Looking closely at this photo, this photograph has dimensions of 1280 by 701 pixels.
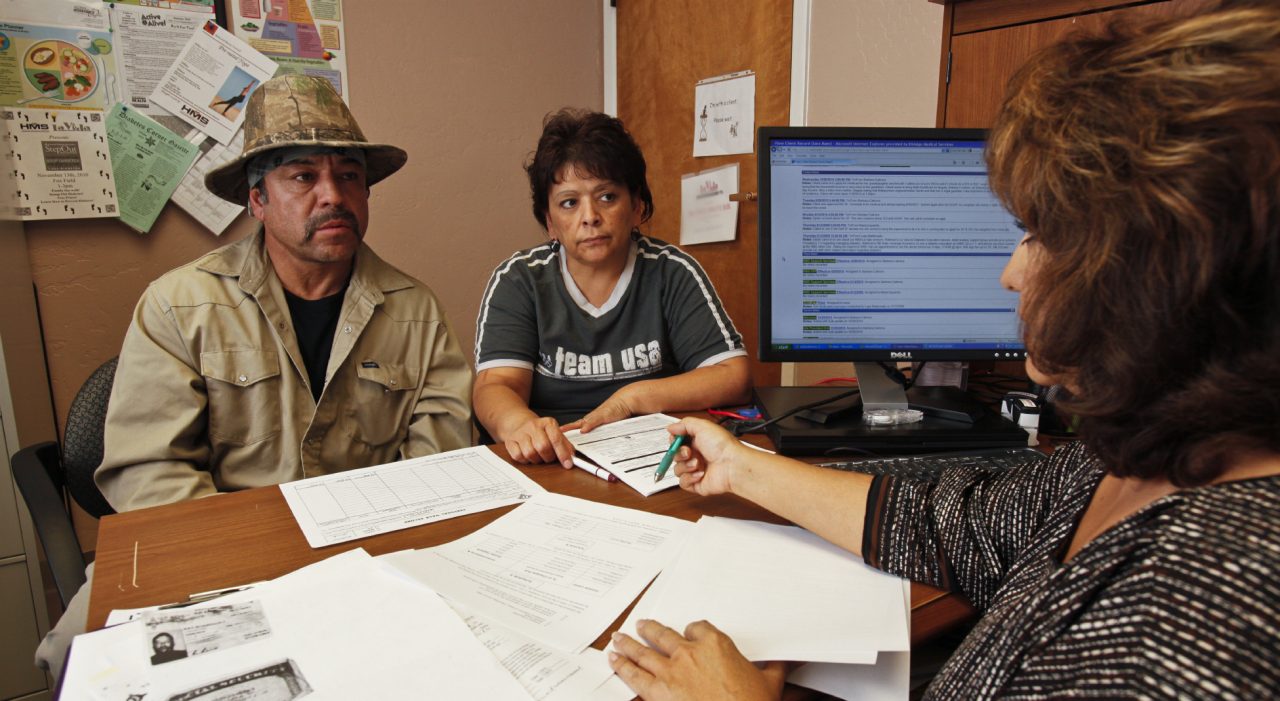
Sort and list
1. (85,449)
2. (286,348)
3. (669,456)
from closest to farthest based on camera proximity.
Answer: (669,456), (85,449), (286,348)

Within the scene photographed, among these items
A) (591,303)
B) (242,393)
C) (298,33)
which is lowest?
(242,393)

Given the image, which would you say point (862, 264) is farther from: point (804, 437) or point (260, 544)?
point (260, 544)

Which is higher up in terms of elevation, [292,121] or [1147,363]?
[292,121]

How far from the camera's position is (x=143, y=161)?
7.71 feet

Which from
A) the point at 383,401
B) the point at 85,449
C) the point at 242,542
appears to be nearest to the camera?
the point at 242,542

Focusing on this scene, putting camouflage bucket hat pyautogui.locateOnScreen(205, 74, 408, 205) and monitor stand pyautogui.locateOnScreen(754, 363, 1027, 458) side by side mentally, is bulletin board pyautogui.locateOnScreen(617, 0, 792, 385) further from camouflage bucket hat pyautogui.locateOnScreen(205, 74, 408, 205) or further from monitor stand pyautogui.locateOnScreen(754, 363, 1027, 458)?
camouflage bucket hat pyautogui.locateOnScreen(205, 74, 408, 205)

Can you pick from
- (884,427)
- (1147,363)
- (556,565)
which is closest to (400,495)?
(556,565)

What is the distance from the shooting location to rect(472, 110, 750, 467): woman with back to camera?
1.75 meters

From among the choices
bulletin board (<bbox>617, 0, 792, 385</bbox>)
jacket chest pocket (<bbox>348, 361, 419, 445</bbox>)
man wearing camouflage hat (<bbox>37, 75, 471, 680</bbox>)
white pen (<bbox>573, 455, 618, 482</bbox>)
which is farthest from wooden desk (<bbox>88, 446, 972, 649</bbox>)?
bulletin board (<bbox>617, 0, 792, 385</bbox>)

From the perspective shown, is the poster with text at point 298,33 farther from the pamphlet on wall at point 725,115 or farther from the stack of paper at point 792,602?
the stack of paper at point 792,602

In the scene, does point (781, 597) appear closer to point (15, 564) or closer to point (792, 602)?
point (792, 602)

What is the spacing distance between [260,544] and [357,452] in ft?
2.41

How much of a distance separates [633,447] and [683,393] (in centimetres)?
35

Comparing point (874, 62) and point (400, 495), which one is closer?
point (400, 495)
